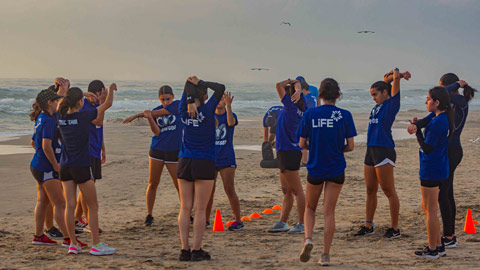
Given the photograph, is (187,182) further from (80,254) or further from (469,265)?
(469,265)

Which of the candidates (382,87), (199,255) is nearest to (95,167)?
(199,255)

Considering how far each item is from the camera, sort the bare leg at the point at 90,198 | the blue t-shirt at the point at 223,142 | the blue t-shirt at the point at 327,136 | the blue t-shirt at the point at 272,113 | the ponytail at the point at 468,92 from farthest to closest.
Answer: the blue t-shirt at the point at 272,113
the blue t-shirt at the point at 223,142
the ponytail at the point at 468,92
the bare leg at the point at 90,198
the blue t-shirt at the point at 327,136

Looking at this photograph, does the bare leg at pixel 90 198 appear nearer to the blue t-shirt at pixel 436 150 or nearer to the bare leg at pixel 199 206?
the bare leg at pixel 199 206

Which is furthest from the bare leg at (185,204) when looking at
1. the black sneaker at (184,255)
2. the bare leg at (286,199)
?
the bare leg at (286,199)

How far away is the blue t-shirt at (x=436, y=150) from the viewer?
631cm

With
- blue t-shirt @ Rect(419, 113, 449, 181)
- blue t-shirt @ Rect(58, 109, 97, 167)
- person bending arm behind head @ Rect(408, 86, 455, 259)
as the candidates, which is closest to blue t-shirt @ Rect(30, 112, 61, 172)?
blue t-shirt @ Rect(58, 109, 97, 167)

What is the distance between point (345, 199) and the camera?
10.5m

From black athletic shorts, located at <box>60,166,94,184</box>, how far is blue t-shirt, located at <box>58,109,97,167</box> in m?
0.04

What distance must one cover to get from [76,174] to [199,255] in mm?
1607

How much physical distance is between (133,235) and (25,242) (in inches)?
53.0

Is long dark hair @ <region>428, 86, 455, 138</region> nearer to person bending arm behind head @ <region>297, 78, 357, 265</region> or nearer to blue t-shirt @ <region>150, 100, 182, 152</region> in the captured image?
person bending arm behind head @ <region>297, 78, 357, 265</region>

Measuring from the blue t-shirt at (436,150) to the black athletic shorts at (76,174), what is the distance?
3.64m

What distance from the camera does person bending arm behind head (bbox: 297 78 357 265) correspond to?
20.1ft

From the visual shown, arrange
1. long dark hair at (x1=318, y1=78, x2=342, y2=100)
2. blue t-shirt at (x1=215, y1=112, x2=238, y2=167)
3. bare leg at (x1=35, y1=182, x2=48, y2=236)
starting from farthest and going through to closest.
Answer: blue t-shirt at (x1=215, y1=112, x2=238, y2=167)
bare leg at (x1=35, y1=182, x2=48, y2=236)
long dark hair at (x1=318, y1=78, x2=342, y2=100)
